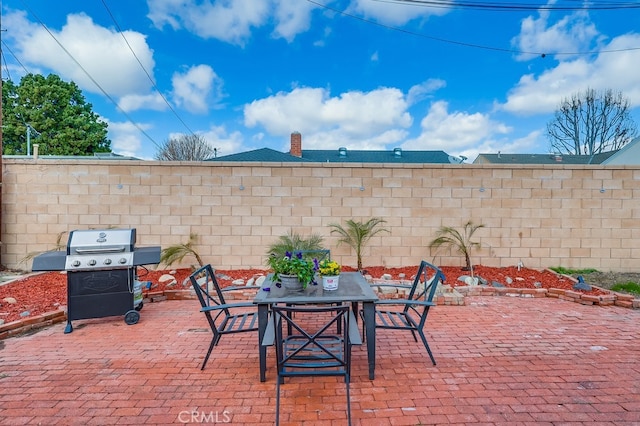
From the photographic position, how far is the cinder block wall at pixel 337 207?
620cm

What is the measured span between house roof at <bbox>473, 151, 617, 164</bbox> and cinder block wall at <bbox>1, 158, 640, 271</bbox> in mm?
16464

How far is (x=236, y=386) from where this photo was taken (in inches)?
102

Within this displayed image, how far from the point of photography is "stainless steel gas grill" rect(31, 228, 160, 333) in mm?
3723

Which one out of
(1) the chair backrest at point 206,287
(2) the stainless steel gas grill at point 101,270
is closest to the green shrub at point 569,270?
(1) the chair backrest at point 206,287

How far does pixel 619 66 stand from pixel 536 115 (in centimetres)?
486

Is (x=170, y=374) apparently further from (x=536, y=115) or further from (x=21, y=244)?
(x=536, y=115)

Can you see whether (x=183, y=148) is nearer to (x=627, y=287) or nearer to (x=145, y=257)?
(x=145, y=257)

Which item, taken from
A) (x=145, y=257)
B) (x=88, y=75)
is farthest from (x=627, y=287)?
(x=88, y=75)

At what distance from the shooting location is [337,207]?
20.8 feet

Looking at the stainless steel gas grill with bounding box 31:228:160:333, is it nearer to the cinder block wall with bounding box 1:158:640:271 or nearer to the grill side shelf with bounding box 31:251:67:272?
the grill side shelf with bounding box 31:251:67:272

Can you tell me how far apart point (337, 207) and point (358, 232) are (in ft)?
2.23

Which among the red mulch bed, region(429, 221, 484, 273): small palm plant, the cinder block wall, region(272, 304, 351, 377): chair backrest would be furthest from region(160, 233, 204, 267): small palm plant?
region(429, 221, 484, 273): small palm plant

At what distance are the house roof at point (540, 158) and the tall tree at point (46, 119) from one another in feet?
82.4

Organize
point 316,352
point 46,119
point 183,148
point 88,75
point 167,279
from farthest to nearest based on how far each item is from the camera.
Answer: point 183,148, point 46,119, point 88,75, point 167,279, point 316,352
